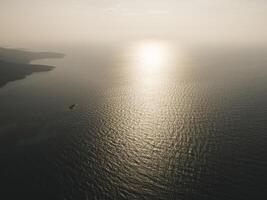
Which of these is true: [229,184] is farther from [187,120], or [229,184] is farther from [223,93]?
[223,93]

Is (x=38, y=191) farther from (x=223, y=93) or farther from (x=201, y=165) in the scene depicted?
(x=223, y=93)

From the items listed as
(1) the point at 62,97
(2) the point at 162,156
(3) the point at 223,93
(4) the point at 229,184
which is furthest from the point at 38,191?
(3) the point at 223,93

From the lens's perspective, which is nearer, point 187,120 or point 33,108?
point 187,120

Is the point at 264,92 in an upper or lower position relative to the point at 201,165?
upper

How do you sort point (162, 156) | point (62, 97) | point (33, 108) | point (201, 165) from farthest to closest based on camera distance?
point (62, 97), point (33, 108), point (162, 156), point (201, 165)

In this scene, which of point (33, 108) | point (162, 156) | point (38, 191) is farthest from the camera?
point (33, 108)

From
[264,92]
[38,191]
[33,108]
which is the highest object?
[264,92]
